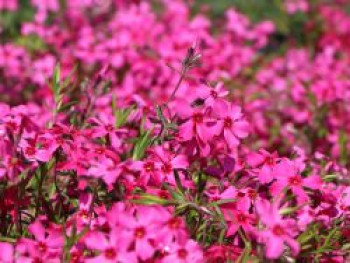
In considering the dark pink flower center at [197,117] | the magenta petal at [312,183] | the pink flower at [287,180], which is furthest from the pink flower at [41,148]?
the magenta petal at [312,183]

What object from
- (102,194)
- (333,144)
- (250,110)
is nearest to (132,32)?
(250,110)

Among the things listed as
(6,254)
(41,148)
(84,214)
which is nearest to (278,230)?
(84,214)

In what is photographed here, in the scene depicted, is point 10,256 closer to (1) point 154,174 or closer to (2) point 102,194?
(1) point 154,174

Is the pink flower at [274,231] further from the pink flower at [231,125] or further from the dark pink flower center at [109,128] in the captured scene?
the dark pink flower center at [109,128]

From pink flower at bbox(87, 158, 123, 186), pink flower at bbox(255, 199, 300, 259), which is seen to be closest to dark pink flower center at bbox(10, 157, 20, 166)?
pink flower at bbox(87, 158, 123, 186)

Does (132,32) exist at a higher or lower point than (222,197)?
higher

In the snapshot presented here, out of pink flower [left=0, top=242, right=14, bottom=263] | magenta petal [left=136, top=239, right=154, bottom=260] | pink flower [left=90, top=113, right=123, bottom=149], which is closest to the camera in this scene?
magenta petal [left=136, top=239, right=154, bottom=260]

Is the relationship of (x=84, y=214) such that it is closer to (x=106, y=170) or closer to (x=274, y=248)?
(x=106, y=170)

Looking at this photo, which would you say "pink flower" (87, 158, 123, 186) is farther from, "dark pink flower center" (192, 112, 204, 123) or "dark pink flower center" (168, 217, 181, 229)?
"dark pink flower center" (192, 112, 204, 123)
